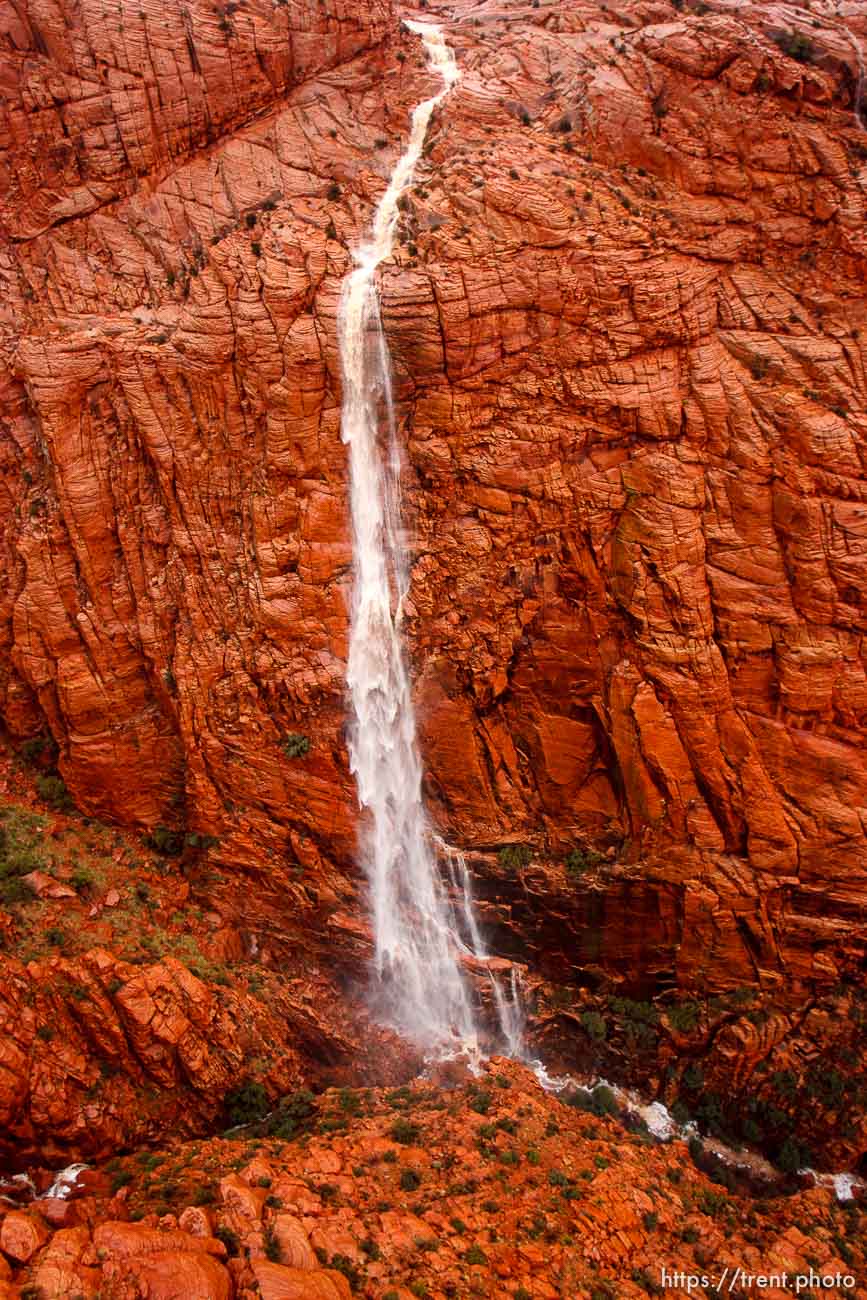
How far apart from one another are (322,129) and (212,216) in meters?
4.36

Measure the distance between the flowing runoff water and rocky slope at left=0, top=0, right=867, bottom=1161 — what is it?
21.7 inches

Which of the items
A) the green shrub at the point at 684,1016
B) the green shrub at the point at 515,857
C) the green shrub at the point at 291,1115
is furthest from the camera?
the green shrub at the point at 515,857

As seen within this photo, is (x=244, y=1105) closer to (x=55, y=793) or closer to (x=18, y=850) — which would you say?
(x=18, y=850)

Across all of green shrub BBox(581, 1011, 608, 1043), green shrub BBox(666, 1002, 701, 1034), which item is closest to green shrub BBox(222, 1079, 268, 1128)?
green shrub BBox(581, 1011, 608, 1043)

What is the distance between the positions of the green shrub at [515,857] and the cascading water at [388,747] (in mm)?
1901

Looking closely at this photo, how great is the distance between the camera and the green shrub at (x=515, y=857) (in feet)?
71.4

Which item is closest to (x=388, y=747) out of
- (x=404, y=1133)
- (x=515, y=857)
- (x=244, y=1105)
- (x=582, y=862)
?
(x=515, y=857)

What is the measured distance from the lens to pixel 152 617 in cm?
2166

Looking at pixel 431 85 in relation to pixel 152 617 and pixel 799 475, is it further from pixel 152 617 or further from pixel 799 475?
pixel 152 617

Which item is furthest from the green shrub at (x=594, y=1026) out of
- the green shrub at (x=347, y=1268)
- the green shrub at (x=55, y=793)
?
the green shrub at (x=55, y=793)

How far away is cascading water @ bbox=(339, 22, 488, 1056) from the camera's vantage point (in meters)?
20.9

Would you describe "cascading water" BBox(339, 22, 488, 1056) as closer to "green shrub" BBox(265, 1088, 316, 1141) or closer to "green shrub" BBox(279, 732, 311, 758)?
"green shrub" BBox(279, 732, 311, 758)

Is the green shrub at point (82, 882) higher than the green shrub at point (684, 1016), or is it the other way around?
the green shrub at point (82, 882)

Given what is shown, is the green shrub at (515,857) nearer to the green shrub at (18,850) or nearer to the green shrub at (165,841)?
the green shrub at (165,841)
